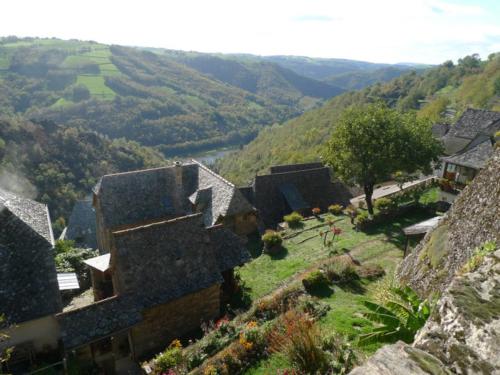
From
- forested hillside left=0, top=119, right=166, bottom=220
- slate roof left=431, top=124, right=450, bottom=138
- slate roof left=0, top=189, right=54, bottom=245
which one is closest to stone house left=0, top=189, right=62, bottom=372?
slate roof left=0, top=189, right=54, bottom=245

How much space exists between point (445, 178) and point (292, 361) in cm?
2822

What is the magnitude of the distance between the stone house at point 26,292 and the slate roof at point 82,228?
27641 mm

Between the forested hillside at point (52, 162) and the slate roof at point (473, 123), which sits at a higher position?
the slate roof at point (473, 123)

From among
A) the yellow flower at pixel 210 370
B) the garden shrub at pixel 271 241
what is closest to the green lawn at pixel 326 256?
the garden shrub at pixel 271 241

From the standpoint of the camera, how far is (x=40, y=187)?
69.1 meters

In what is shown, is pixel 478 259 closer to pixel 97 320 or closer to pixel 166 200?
pixel 97 320

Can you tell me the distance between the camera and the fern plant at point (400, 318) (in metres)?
7.93

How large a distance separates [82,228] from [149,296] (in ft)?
115

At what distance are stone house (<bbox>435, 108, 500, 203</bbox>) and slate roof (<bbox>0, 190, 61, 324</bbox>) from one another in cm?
2979

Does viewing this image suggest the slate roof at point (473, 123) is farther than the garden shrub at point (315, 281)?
Yes

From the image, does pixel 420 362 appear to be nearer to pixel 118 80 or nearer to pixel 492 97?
pixel 492 97

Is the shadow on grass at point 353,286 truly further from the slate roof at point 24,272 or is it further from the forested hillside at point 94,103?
the forested hillside at point 94,103

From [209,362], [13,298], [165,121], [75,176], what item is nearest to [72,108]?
[165,121]

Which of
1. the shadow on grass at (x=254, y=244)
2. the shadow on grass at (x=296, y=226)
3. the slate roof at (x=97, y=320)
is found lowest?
the shadow on grass at (x=254, y=244)
